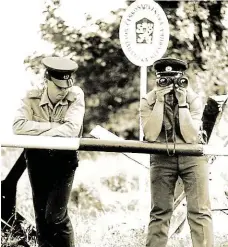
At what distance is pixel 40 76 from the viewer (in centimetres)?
176

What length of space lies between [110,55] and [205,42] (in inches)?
11.3

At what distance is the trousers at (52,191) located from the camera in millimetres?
1682

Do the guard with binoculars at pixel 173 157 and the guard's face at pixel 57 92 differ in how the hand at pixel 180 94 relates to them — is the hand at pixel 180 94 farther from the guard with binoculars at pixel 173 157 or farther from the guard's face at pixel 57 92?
the guard's face at pixel 57 92

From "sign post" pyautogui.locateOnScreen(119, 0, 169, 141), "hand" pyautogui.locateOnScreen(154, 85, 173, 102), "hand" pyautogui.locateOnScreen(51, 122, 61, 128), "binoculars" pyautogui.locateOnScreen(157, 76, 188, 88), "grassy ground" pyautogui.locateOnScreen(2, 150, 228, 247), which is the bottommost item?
"grassy ground" pyautogui.locateOnScreen(2, 150, 228, 247)

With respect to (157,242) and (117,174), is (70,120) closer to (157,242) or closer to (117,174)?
(117,174)

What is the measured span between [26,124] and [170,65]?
0.44 meters

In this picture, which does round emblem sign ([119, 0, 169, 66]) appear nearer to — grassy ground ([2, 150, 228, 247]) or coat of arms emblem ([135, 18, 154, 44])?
coat of arms emblem ([135, 18, 154, 44])

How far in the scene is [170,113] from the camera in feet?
5.32

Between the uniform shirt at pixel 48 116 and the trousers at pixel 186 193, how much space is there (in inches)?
9.9

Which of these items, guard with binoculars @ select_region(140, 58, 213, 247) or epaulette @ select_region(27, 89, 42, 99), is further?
epaulette @ select_region(27, 89, 42, 99)

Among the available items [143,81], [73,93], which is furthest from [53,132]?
[143,81]

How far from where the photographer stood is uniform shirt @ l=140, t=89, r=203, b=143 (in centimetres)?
162

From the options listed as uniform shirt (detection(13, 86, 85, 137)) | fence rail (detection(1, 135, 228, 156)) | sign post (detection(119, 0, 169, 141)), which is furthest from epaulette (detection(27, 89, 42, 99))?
sign post (detection(119, 0, 169, 141))

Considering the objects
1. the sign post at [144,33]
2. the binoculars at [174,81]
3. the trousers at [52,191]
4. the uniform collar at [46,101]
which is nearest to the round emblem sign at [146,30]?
the sign post at [144,33]
